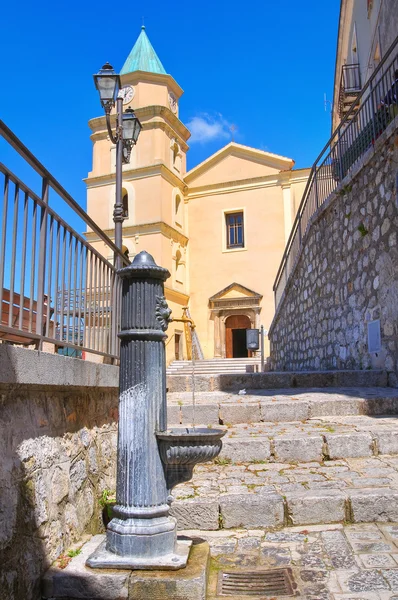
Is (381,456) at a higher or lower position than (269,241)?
lower

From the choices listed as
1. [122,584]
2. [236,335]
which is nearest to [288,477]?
[122,584]

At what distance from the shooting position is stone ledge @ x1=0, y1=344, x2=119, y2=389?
7.79ft

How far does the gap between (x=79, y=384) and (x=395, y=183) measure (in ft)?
16.9

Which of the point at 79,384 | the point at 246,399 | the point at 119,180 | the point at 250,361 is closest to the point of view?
the point at 79,384

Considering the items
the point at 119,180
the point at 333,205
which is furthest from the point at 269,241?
the point at 119,180

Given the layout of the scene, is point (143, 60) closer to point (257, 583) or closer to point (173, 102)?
point (173, 102)

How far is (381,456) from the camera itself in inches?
185

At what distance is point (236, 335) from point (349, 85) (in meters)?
12.6

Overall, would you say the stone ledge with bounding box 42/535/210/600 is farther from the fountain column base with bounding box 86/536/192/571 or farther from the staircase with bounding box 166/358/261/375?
the staircase with bounding box 166/358/261/375

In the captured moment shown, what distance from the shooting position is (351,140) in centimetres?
896

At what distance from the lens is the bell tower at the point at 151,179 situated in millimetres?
24500

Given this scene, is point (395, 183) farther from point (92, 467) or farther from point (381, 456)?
point (92, 467)

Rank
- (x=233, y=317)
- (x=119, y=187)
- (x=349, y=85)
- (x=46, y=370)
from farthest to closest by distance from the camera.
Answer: (x=233, y=317), (x=349, y=85), (x=119, y=187), (x=46, y=370)

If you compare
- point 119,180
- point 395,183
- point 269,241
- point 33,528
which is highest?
point 269,241
